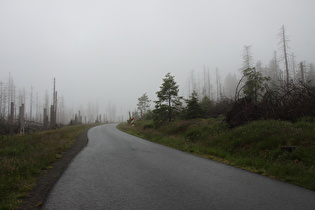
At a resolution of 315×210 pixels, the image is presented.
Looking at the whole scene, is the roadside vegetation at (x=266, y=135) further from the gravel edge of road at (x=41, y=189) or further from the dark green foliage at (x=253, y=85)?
the gravel edge of road at (x=41, y=189)

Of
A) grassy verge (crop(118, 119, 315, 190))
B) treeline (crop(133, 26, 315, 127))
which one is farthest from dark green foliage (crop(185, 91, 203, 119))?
grassy verge (crop(118, 119, 315, 190))

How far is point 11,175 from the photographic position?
546 cm

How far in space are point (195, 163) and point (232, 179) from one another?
1903 mm

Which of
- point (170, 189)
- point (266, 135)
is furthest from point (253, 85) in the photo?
point (170, 189)

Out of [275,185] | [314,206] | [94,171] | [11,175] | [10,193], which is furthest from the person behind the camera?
[94,171]

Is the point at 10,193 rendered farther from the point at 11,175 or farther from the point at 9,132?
the point at 9,132

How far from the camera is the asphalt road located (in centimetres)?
353

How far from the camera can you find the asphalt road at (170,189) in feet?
11.6

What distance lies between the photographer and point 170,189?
4285mm

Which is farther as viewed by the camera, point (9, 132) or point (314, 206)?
point (9, 132)

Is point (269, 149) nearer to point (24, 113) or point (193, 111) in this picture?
point (193, 111)

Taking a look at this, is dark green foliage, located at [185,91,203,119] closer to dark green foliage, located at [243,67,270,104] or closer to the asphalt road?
dark green foliage, located at [243,67,270,104]

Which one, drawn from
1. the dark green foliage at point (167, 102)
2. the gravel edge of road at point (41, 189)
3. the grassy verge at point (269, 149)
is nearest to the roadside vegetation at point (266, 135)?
the grassy verge at point (269, 149)

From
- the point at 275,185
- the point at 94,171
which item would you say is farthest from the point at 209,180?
the point at 94,171
